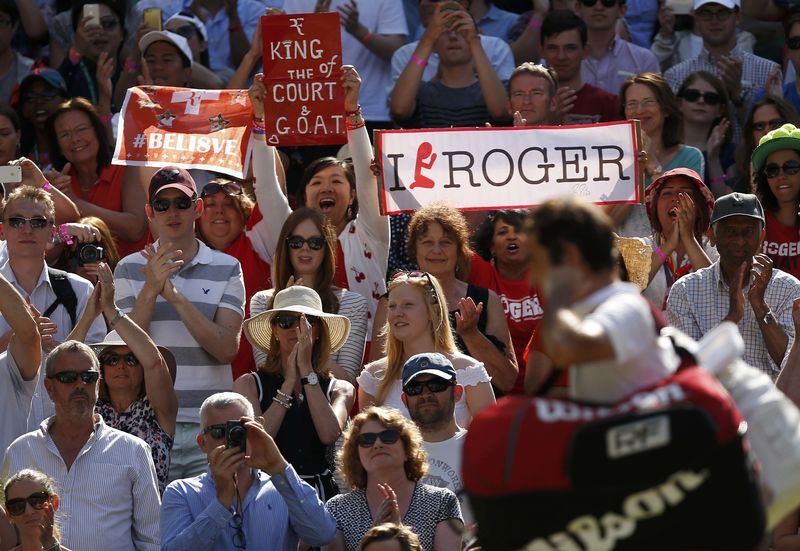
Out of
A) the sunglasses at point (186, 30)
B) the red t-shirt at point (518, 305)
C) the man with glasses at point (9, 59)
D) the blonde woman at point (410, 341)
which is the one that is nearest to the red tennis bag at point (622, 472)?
the blonde woman at point (410, 341)

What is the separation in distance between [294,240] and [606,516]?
218 inches

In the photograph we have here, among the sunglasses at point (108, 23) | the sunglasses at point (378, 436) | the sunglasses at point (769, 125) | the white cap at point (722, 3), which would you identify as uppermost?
the sunglasses at point (108, 23)

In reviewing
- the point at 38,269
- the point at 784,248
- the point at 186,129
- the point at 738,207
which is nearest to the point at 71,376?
the point at 38,269

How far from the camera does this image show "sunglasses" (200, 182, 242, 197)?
10.5m

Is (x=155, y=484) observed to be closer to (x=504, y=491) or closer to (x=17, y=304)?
(x=17, y=304)

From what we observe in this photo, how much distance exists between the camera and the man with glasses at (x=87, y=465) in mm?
8180

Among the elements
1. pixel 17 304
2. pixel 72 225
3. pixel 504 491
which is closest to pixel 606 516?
pixel 504 491

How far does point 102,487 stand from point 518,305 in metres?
2.87

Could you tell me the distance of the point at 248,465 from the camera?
7.64m

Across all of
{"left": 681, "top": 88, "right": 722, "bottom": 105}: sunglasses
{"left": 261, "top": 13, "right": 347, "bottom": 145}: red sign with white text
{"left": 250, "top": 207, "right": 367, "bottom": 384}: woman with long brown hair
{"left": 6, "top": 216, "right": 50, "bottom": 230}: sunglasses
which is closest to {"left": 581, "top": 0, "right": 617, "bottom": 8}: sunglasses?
{"left": 681, "top": 88, "right": 722, "bottom": 105}: sunglasses

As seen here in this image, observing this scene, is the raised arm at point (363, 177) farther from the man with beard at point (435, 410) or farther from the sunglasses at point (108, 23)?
the sunglasses at point (108, 23)

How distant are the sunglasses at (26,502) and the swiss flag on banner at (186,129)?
3.66m

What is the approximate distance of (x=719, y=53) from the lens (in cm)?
1284

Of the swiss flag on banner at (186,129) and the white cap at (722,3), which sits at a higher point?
the white cap at (722,3)
